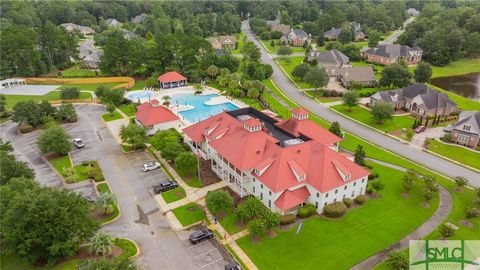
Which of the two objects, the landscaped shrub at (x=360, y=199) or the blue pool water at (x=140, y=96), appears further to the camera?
the blue pool water at (x=140, y=96)

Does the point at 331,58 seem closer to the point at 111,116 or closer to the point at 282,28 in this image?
the point at 282,28

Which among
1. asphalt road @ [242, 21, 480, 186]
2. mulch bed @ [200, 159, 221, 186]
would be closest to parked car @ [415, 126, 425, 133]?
asphalt road @ [242, 21, 480, 186]

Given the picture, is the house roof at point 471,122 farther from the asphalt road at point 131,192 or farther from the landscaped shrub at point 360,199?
the asphalt road at point 131,192

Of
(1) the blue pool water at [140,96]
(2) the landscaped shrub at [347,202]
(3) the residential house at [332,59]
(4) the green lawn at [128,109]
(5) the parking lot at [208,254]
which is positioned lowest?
(5) the parking lot at [208,254]

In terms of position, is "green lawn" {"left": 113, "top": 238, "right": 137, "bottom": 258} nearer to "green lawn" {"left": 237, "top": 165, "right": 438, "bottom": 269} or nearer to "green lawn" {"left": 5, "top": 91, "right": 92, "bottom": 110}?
"green lawn" {"left": 237, "top": 165, "right": 438, "bottom": 269}

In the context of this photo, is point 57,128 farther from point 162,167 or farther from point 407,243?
point 407,243

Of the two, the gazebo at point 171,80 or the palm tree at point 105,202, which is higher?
the gazebo at point 171,80

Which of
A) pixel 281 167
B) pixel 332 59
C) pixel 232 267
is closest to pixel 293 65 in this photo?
pixel 332 59

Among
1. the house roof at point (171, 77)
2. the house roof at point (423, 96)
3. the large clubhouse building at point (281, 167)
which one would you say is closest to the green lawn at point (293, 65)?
the house roof at point (423, 96)
